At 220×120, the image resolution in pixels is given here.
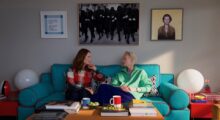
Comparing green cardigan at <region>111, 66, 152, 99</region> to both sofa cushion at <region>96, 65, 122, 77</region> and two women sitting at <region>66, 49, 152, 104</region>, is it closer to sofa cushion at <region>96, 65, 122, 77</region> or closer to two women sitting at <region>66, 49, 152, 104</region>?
two women sitting at <region>66, 49, 152, 104</region>

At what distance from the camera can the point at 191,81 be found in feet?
11.5

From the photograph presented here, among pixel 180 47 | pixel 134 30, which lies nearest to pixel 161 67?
pixel 180 47

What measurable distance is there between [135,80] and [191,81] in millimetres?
761

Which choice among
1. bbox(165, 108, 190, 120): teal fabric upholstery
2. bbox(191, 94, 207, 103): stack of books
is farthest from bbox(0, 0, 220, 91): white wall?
bbox(165, 108, 190, 120): teal fabric upholstery

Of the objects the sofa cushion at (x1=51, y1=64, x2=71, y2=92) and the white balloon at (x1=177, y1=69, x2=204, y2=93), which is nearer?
the white balloon at (x1=177, y1=69, x2=204, y2=93)

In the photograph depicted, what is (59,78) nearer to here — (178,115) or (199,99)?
(178,115)

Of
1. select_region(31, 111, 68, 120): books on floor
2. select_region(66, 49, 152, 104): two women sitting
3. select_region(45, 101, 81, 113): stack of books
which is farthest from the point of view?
select_region(66, 49, 152, 104): two women sitting

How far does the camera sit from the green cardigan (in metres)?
3.43

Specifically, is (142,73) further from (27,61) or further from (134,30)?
(27,61)

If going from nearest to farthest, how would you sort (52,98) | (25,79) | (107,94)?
(107,94), (52,98), (25,79)

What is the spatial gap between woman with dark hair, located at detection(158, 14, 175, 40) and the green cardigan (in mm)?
724

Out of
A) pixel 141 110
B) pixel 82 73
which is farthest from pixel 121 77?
pixel 141 110

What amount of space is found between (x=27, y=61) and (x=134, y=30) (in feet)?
5.87

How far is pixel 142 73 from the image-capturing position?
139 inches
